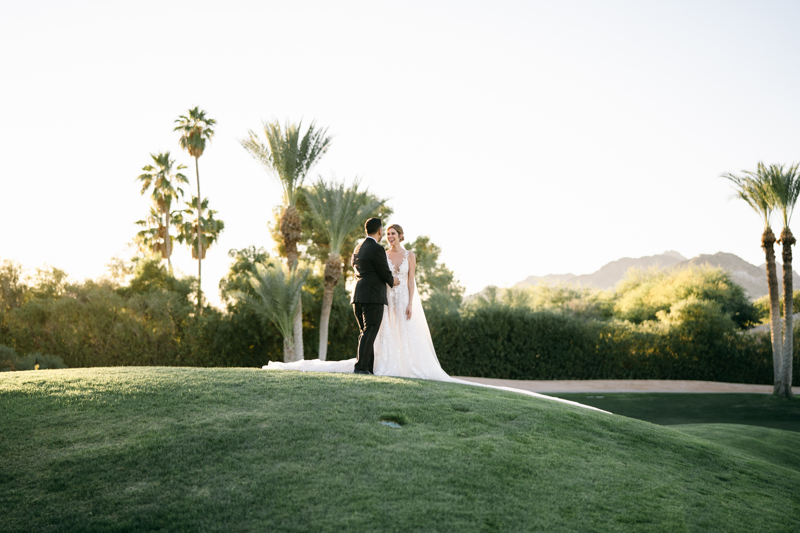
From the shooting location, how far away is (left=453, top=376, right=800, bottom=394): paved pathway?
17266 millimetres

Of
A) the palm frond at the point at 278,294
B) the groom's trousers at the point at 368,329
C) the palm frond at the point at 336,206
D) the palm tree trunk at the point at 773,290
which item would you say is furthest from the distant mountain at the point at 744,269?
the groom's trousers at the point at 368,329

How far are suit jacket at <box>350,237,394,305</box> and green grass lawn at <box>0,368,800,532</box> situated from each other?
201 centimetres

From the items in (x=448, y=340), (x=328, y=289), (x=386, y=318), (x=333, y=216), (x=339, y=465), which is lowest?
A: (x=339, y=465)

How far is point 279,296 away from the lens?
17.0 m

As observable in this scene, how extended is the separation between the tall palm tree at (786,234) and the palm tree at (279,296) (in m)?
14.2

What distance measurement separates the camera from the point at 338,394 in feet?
17.0

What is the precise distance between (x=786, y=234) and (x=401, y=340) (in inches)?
530

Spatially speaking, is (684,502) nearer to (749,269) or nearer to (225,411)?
(225,411)

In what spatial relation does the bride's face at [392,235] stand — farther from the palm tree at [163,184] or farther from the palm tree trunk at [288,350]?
the palm tree at [163,184]

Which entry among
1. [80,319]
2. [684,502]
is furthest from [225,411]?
[80,319]

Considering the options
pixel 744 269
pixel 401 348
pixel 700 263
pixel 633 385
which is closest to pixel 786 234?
pixel 633 385

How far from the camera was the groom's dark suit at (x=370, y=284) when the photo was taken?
24.3 feet

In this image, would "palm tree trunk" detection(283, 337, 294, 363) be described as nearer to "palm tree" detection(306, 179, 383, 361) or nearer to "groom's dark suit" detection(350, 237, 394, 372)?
"palm tree" detection(306, 179, 383, 361)

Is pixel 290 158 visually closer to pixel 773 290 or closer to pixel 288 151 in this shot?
pixel 288 151
